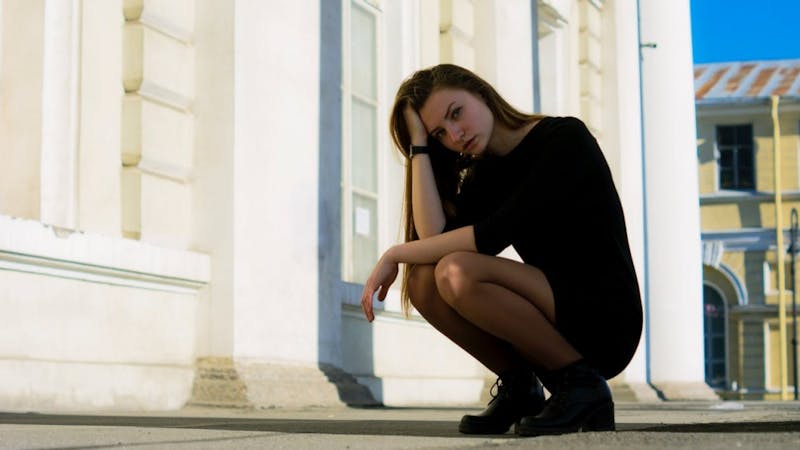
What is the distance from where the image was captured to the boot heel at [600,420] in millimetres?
3625

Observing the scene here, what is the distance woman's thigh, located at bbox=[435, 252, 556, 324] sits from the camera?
368cm

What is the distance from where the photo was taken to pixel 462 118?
151 inches

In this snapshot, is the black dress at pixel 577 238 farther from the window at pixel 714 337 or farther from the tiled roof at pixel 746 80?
the window at pixel 714 337

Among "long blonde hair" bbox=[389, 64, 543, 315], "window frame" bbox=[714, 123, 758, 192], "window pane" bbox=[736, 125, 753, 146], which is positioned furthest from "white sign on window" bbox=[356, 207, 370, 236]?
"window pane" bbox=[736, 125, 753, 146]

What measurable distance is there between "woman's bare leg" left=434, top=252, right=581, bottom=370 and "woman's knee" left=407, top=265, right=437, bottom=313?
0.37ft

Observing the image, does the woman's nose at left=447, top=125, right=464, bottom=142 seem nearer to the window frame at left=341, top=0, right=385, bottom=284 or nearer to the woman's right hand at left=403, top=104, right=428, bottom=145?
the woman's right hand at left=403, top=104, right=428, bottom=145

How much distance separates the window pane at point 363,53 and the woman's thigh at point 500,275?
569 cm

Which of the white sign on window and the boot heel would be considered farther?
the white sign on window

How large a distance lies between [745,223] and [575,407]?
32.8 metres

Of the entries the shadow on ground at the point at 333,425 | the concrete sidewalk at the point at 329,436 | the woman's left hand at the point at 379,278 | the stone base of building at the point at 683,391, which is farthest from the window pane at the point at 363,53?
the stone base of building at the point at 683,391

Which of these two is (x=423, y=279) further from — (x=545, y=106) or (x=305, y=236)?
(x=545, y=106)

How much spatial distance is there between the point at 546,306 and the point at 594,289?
0.13 m

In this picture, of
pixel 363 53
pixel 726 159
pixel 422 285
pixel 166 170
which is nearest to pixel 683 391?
pixel 363 53

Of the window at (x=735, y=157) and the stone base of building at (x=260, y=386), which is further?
the window at (x=735, y=157)
